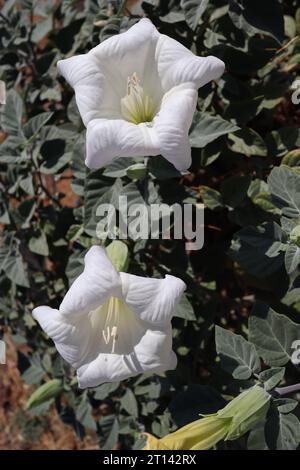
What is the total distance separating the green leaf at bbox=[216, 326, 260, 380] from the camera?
126cm

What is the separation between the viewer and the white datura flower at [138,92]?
1064mm

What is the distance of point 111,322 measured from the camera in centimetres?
126

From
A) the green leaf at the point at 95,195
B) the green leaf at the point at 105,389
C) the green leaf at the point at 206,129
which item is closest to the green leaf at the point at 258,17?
the green leaf at the point at 206,129

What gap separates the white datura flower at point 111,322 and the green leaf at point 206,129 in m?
0.31

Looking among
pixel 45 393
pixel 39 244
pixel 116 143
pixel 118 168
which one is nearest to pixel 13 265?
pixel 39 244

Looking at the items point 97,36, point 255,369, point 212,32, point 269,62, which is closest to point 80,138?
point 97,36

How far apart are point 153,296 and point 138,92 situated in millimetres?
385

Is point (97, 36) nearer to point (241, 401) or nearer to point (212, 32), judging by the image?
point (212, 32)

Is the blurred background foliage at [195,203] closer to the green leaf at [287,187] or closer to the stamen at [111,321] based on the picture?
the green leaf at [287,187]

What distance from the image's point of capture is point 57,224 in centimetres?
173

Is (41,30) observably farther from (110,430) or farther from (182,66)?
(110,430)
